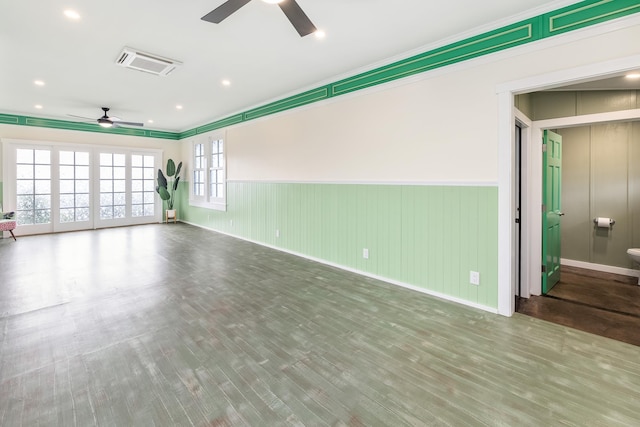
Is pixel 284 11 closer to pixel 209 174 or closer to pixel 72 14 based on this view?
pixel 72 14

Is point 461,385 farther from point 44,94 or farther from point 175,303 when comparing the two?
point 44,94

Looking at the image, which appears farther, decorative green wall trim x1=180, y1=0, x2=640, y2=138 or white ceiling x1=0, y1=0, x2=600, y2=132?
white ceiling x1=0, y1=0, x2=600, y2=132

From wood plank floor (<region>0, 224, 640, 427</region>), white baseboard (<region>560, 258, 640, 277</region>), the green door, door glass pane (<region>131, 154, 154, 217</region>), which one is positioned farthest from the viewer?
door glass pane (<region>131, 154, 154, 217</region>)

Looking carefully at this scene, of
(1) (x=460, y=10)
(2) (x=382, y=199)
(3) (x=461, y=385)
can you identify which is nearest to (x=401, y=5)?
(1) (x=460, y=10)

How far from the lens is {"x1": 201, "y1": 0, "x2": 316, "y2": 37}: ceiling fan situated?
6.82ft

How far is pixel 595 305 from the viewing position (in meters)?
3.14

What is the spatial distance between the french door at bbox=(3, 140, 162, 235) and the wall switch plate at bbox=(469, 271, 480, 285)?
8759 millimetres

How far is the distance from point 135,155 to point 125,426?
28.2 ft

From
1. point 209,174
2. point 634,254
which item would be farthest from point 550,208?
point 209,174

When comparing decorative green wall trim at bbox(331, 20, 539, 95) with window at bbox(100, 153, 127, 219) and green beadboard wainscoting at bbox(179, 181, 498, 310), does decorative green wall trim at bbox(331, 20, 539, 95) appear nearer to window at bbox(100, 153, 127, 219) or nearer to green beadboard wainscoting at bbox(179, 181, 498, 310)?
green beadboard wainscoting at bbox(179, 181, 498, 310)

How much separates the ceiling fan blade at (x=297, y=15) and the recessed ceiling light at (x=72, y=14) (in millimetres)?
2116

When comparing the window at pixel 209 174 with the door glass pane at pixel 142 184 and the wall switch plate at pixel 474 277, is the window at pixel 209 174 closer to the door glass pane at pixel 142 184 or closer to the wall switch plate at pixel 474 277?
the door glass pane at pixel 142 184

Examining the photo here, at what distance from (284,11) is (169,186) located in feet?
27.5

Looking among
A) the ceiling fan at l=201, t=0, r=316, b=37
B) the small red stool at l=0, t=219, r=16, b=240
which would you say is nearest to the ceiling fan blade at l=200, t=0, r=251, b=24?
the ceiling fan at l=201, t=0, r=316, b=37
